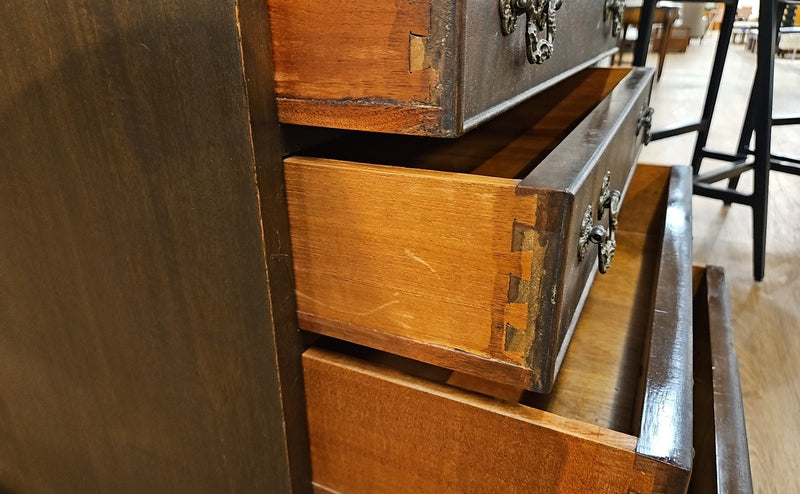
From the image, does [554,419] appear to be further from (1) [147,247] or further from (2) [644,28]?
(2) [644,28]

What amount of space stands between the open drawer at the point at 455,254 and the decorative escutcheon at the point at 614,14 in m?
0.38

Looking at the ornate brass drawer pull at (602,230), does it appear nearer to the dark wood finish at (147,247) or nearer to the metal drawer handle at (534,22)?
the metal drawer handle at (534,22)

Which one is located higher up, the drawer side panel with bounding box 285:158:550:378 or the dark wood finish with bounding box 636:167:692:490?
the drawer side panel with bounding box 285:158:550:378

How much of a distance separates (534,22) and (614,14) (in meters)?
0.52

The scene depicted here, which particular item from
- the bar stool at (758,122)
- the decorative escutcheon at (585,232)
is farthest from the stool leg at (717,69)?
the decorative escutcheon at (585,232)

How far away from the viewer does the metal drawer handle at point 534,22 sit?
41 centimetres

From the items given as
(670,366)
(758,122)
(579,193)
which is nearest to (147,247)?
(579,193)

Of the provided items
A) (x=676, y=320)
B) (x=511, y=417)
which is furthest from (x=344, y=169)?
(x=676, y=320)

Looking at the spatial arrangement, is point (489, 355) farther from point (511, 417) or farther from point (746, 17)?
point (746, 17)

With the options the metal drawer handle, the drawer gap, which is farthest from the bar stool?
the metal drawer handle

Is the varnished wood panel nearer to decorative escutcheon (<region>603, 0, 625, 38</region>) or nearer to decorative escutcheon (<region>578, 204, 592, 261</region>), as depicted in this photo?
decorative escutcheon (<region>578, 204, 592, 261</region>)

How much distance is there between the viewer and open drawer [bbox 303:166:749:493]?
41 centimetres

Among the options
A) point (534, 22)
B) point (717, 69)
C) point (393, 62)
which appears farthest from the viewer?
point (717, 69)

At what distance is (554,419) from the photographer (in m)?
0.43
